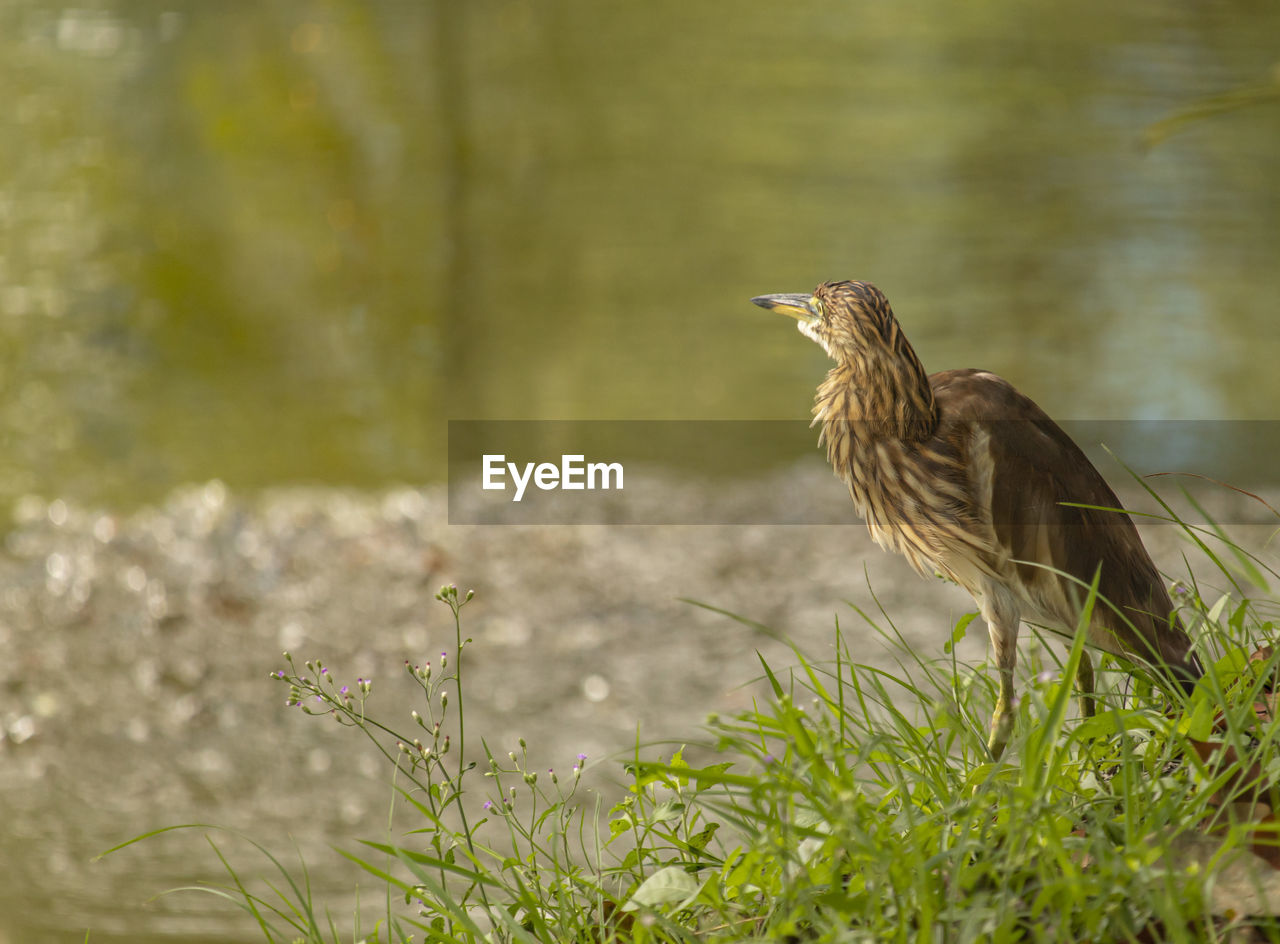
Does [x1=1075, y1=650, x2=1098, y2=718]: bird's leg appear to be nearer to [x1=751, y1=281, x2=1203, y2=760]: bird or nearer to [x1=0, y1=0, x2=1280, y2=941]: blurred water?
[x1=751, y1=281, x2=1203, y2=760]: bird

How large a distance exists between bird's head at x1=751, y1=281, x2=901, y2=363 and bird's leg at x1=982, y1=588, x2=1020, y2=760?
0.34m

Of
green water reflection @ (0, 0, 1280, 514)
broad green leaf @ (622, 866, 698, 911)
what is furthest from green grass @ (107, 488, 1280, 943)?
green water reflection @ (0, 0, 1280, 514)

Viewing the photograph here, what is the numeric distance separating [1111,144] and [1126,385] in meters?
0.92

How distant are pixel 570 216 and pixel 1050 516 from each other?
3.50m

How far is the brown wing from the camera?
1189 mm

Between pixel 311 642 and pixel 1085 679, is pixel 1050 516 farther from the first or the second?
pixel 311 642

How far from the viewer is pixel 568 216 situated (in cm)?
448

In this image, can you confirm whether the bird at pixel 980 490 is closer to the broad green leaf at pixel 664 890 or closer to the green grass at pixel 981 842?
the green grass at pixel 981 842

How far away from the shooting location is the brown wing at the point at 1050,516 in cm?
119

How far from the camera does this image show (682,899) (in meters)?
1.02

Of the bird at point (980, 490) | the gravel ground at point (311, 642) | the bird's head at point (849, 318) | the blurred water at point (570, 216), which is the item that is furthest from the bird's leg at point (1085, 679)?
the blurred water at point (570, 216)

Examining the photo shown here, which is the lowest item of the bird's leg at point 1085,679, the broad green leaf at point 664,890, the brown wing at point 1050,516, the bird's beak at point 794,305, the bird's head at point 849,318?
the broad green leaf at point 664,890

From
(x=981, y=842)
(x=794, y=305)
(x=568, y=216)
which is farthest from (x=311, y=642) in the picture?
(x=981, y=842)

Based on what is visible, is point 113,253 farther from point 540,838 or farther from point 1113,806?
point 1113,806
